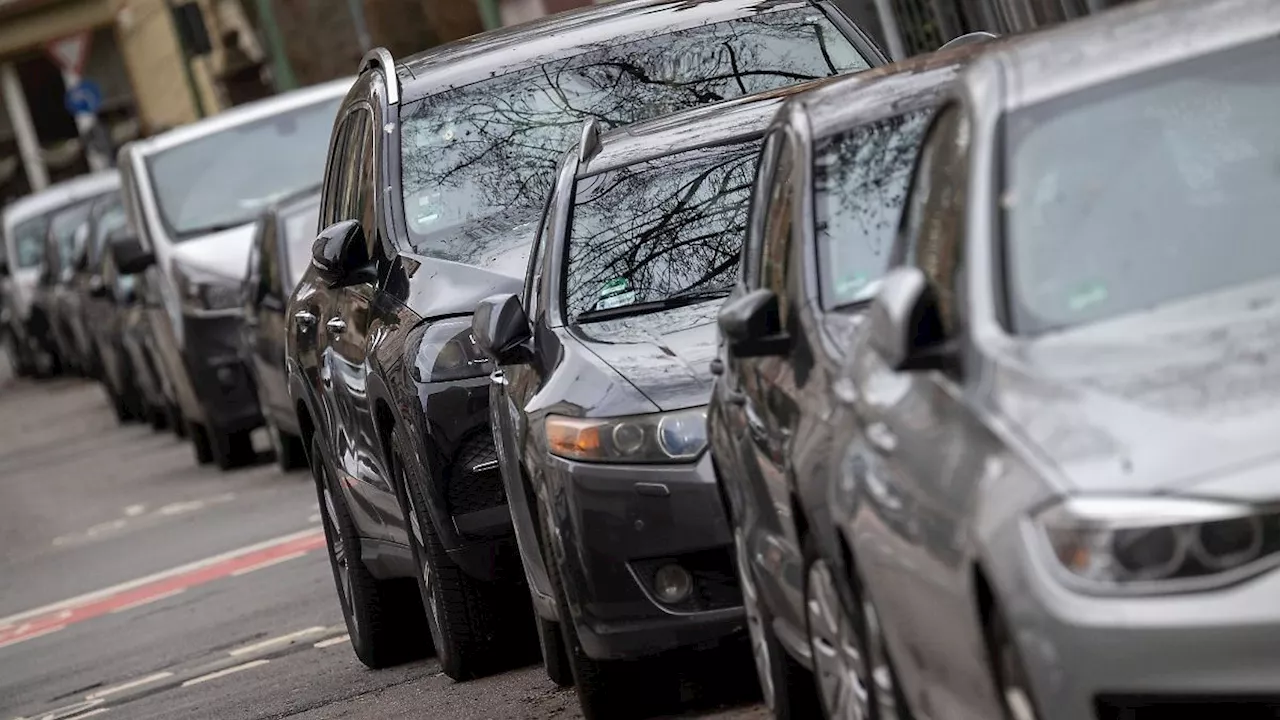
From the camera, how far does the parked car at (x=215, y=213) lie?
22.0 m

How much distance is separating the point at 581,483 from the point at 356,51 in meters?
37.4

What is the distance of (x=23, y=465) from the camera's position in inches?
1240

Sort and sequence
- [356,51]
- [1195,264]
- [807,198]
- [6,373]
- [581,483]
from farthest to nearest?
[6,373] < [356,51] < [581,483] < [807,198] < [1195,264]

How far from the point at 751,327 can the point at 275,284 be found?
12095mm

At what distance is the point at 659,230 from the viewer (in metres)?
9.90

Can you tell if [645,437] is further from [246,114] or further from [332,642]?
[246,114]

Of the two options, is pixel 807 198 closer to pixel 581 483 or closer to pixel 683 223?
pixel 581 483

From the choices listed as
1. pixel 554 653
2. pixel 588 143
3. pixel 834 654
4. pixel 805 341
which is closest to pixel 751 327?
pixel 805 341

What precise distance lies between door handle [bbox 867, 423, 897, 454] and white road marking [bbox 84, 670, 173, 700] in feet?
23.4

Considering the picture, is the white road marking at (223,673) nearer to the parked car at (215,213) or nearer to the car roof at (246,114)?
the car roof at (246,114)

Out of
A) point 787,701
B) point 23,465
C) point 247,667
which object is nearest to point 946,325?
point 787,701

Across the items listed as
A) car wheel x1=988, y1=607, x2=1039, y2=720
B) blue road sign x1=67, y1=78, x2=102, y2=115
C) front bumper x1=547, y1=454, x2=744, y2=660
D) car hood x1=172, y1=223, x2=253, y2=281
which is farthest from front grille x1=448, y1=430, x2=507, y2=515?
blue road sign x1=67, y1=78, x2=102, y2=115

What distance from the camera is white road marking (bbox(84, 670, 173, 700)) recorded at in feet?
43.4

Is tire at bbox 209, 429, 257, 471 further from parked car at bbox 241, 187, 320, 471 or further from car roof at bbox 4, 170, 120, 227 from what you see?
car roof at bbox 4, 170, 120, 227
